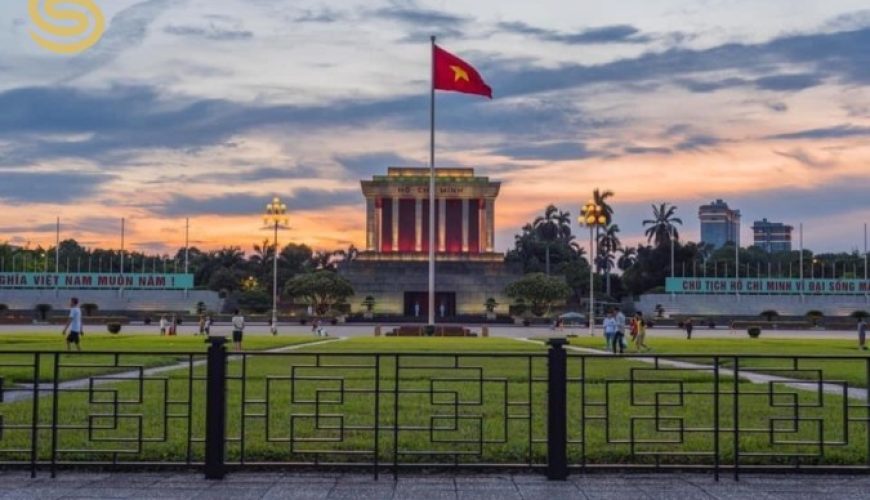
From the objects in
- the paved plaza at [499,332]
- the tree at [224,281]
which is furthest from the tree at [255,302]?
the tree at [224,281]

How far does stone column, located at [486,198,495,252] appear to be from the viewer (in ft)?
312

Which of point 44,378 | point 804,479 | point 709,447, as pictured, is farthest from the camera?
point 44,378

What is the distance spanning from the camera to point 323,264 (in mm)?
119562

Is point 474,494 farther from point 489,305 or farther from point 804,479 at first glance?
point 489,305

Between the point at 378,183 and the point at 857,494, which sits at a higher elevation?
the point at 378,183

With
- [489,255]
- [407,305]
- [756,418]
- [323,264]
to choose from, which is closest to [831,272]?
[489,255]

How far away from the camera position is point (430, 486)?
27.1 ft

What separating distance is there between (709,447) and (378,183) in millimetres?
86878

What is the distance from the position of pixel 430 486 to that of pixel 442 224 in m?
88.3

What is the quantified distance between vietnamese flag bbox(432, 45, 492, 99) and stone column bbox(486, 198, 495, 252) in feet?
177

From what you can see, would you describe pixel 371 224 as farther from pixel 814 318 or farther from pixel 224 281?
pixel 814 318

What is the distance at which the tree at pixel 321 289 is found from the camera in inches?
3105

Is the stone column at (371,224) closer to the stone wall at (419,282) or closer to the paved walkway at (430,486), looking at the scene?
the stone wall at (419,282)

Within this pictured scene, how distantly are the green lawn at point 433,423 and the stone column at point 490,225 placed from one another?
254 feet
